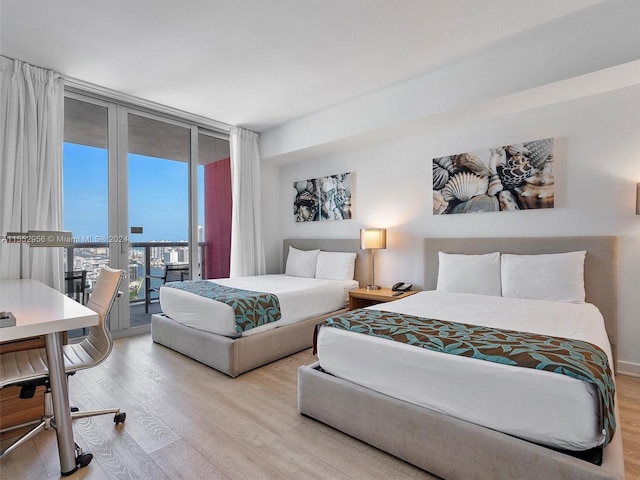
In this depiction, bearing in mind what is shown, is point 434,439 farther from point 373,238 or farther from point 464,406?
point 373,238

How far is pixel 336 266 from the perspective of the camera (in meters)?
4.29

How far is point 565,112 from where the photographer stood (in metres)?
2.94

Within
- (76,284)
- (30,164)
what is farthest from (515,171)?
(76,284)

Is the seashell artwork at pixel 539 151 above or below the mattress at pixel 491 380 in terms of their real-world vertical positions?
above

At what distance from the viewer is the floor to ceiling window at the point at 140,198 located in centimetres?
357

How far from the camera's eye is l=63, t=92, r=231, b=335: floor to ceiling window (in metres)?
3.57

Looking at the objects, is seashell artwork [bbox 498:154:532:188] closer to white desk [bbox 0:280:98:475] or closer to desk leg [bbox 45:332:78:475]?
white desk [bbox 0:280:98:475]

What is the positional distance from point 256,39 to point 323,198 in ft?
7.96

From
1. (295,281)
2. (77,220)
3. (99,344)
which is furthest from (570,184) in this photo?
(77,220)

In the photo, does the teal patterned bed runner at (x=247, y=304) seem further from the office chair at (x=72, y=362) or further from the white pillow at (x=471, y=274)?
the white pillow at (x=471, y=274)

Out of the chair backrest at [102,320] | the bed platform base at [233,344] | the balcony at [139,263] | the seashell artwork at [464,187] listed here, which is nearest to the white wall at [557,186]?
the seashell artwork at [464,187]

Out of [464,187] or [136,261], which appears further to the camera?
[136,261]

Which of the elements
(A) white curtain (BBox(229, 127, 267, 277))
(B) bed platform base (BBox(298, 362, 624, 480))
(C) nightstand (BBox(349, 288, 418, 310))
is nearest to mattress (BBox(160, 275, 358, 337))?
(C) nightstand (BBox(349, 288, 418, 310))

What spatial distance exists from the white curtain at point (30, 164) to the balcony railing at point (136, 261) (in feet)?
1.35
